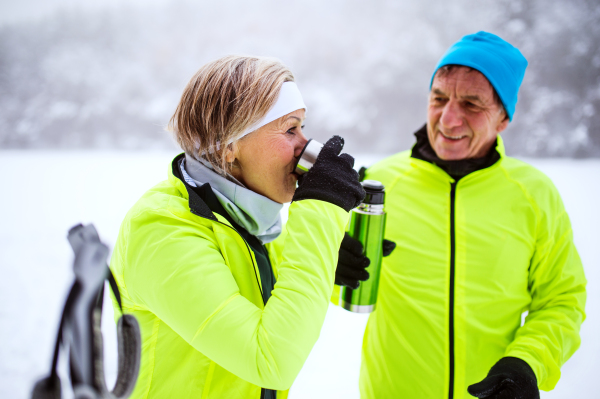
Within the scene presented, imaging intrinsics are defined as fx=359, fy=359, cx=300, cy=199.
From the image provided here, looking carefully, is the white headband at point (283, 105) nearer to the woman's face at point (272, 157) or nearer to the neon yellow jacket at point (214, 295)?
the woman's face at point (272, 157)

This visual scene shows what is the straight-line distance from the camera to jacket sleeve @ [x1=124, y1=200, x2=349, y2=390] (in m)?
0.61

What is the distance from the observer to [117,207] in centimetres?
316

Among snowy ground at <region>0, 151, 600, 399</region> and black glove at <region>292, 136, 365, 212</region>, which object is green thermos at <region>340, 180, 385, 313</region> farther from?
snowy ground at <region>0, 151, 600, 399</region>

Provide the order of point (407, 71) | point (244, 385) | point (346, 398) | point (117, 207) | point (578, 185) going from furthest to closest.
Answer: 1. point (407, 71)
2. point (578, 185)
3. point (117, 207)
4. point (346, 398)
5. point (244, 385)

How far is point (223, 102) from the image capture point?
2.55ft

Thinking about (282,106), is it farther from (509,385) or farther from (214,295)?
(509,385)

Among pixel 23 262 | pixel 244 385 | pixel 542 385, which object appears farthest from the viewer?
pixel 23 262

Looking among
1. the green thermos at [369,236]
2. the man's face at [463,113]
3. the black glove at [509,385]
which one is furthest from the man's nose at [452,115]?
the black glove at [509,385]

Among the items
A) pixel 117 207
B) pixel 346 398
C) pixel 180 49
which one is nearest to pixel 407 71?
pixel 180 49

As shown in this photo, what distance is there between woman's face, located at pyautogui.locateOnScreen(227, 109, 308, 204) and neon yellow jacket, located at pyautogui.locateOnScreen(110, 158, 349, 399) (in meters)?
0.14

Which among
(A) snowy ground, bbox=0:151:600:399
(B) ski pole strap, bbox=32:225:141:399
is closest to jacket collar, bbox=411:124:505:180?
(B) ski pole strap, bbox=32:225:141:399

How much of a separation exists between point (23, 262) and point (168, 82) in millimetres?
3114

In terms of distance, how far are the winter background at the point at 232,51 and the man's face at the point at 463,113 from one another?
98.7 inches

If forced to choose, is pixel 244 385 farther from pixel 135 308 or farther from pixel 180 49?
pixel 180 49
